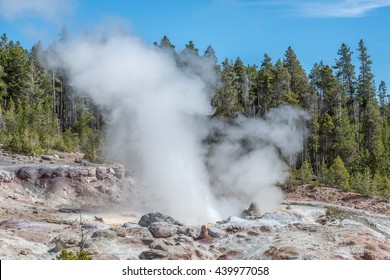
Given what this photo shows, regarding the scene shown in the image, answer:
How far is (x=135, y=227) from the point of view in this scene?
63.6 feet

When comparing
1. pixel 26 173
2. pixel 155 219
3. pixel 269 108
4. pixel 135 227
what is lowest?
pixel 135 227

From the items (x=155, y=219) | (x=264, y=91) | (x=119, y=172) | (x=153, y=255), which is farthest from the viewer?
(x=264, y=91)

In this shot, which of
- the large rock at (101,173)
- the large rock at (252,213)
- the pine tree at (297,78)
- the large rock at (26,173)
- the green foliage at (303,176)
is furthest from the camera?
the pine tree at (297,78)

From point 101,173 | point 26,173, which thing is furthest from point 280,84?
point 26,173

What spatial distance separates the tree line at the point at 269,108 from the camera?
39.8 meters

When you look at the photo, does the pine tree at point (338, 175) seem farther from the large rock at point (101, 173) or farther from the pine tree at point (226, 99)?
the large rock at point (101, 173)

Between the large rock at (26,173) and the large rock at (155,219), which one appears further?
the large rock at (26,173)

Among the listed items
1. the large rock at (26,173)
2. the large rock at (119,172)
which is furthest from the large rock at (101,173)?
the large rock at (26,173)

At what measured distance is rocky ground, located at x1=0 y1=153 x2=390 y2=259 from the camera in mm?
15750

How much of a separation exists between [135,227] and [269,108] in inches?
1335

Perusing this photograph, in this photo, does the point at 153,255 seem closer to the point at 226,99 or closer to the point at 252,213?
the point at 252,213

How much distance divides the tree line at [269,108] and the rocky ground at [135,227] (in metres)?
7.27

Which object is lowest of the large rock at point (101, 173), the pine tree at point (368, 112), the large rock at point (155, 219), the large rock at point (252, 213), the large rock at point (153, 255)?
the large rock at point (153, 255)

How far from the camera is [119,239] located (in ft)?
56.4
